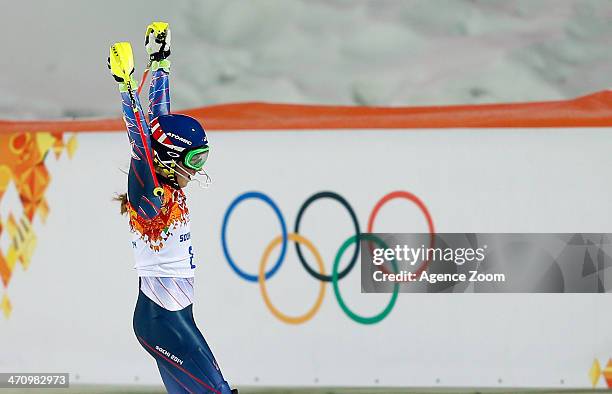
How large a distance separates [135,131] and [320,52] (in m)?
2.65

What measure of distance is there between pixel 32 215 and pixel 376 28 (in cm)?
227

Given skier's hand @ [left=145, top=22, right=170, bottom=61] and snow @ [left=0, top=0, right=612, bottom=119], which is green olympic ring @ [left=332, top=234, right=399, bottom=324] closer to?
snow @ [left=0, top=0, right=612, bottom=119]

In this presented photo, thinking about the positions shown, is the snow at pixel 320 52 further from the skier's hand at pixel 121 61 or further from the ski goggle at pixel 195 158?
the skier's hand at pixel 121 61

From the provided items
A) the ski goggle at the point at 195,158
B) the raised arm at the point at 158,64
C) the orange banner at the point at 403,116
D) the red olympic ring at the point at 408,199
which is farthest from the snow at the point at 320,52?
the ski goggle at the point at 195,158

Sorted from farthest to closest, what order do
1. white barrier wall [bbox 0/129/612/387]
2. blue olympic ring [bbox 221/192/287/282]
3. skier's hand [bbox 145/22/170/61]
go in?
1. blue olympic ring [bbox 221/192/287/282]
2. white barrier wall [bbox 0/129/612/387]
3. skier's hand [bbox 145/22/170/61]

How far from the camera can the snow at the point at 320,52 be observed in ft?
19.8

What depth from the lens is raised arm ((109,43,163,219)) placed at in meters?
3.63

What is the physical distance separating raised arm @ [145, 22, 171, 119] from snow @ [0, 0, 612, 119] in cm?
208

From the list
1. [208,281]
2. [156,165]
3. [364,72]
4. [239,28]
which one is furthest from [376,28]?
[156,165]

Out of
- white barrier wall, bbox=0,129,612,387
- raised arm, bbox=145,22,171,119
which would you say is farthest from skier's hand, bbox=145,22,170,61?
white barrier wall, bbox=0,129,612,387

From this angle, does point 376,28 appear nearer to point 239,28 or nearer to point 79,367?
point 239,28

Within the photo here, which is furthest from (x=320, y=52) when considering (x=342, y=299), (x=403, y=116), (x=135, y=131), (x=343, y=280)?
(x=135, y=131)

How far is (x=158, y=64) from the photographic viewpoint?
4043mm

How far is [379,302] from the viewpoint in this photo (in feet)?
19.3
